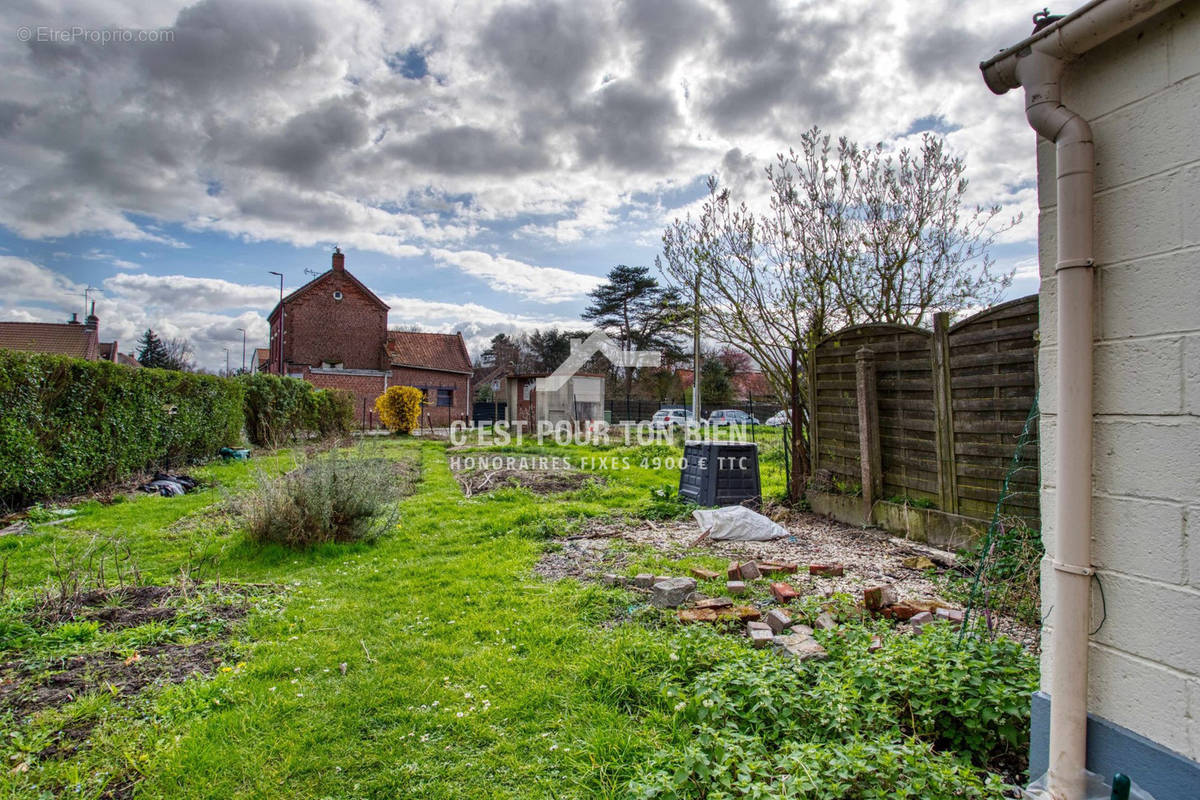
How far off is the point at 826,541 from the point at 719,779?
3979 mm

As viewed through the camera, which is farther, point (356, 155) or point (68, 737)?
point (356, 155)

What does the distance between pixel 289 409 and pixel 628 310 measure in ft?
69.3

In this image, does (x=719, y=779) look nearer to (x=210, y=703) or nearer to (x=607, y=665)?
(x=607, y=665)

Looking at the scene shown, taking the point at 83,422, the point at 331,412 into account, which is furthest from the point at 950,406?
the point at 331,412

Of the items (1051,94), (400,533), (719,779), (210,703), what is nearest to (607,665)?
(719,779)

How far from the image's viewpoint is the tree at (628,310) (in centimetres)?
3169

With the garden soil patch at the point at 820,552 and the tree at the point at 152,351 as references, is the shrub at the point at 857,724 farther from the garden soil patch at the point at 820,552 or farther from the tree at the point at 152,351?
Answer: the tree at the point at 152,351

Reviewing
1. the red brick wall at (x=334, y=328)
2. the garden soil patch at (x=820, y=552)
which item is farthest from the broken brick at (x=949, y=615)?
the red brick wall at (x=334, y=328)

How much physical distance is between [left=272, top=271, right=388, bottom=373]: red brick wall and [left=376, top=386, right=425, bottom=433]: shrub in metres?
7.91

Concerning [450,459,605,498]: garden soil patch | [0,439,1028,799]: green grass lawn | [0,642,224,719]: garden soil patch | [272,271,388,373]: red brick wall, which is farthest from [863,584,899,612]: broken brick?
[272,271,388,373]: red brick wall

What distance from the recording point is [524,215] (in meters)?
12.8

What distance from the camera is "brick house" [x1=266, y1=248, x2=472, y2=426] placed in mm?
24812

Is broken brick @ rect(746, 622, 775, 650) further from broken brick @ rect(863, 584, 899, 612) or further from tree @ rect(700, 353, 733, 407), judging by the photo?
tree @ rect(700, 353, 733, 407)

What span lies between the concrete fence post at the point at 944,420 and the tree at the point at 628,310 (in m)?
26.3
